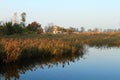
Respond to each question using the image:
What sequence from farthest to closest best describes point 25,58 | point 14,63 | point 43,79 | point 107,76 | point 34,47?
point 34,47 → point 25,58 → point 14,63 → point 107,76 → point 43,79

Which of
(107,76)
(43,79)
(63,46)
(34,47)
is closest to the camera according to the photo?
(43,79)

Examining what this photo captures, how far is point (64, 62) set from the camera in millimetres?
15625

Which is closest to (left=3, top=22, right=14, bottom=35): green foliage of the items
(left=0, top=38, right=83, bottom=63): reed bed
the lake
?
(left=0, top=38, right=83, bottom=63): reed bed

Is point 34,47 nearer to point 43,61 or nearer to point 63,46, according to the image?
point 43,61

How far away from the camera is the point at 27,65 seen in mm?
14117

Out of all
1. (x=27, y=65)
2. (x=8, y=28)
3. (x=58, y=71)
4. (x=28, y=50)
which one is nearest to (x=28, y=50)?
(x=28, y=50)

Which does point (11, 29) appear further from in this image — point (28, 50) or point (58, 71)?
point (58, 71)

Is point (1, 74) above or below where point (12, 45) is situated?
below

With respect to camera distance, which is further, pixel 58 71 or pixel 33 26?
pixel 33 26

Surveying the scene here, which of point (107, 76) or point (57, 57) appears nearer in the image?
point (107, 76)

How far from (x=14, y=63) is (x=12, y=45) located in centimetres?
A: 119

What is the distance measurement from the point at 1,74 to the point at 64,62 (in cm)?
467

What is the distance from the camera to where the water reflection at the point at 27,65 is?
468 inches

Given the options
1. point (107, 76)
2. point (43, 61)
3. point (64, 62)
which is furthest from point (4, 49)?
point (107, 76)
